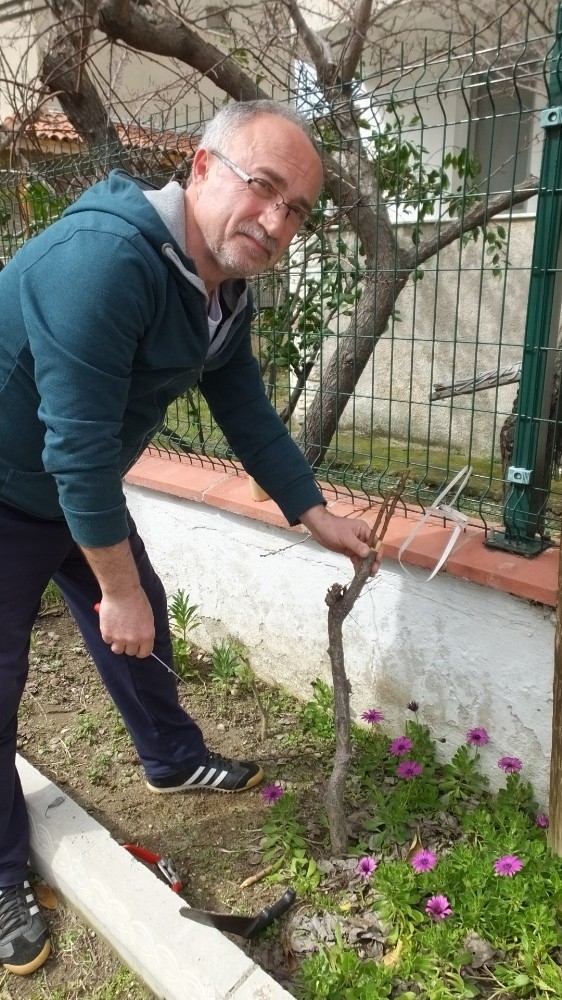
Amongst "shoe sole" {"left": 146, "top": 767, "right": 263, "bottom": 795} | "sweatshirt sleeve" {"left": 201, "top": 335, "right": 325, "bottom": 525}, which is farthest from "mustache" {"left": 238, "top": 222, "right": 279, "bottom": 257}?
"shoe sole" {"left": 146, "top": 767, "right": 263, "bottom": 795}

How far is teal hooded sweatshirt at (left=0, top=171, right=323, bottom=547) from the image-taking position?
131 centimetres

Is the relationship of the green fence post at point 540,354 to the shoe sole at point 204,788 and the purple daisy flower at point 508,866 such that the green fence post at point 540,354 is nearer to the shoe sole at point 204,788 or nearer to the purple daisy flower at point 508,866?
the purple daisy flower at point 508,866

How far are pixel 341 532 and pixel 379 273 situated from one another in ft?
3.66

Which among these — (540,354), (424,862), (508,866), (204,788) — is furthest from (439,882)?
(540,354)

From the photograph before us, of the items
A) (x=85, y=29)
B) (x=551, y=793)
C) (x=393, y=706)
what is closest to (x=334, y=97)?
(x=85, y=29)

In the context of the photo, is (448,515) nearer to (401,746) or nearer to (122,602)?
(401,746)

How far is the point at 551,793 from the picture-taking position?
1810 millimetres

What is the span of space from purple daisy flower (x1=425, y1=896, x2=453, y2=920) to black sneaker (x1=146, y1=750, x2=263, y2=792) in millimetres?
801

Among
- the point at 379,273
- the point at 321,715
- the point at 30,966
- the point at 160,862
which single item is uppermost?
the point at 379,273

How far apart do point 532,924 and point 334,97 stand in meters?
2.72

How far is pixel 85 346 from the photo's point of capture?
1298mm

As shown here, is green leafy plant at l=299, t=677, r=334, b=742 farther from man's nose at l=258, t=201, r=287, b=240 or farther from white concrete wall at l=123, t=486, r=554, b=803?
man's nose at l=258, t=201, r=287, b=240

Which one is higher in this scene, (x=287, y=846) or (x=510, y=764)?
(x=510, y=764)

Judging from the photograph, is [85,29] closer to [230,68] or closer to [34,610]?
[230,68]
